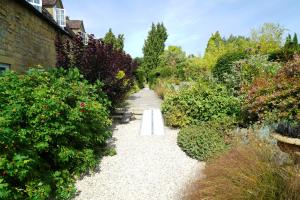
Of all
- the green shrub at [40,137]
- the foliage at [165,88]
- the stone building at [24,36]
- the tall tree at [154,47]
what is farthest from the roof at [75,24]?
the tall tree at [154,47]

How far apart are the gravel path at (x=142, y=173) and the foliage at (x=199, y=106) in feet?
3.82

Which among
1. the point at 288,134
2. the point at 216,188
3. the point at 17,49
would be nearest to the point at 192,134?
the point at 216,188

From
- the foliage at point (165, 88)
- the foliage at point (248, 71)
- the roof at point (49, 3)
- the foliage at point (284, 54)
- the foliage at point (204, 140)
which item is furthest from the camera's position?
the roof at point (49, 3)

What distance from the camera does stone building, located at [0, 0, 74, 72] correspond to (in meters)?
7.27

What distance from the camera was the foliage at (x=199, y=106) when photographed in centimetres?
797

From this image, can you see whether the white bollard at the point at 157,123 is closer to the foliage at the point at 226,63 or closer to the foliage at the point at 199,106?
the foliage at the point at 199,106

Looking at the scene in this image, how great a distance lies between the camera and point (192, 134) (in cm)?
651

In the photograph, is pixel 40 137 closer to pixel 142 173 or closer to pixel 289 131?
pixel 142 173

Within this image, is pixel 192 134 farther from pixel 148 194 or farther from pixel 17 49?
pixel 17 49

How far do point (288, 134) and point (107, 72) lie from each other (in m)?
5.94

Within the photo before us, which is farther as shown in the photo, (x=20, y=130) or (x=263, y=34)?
(x=263, y=34)

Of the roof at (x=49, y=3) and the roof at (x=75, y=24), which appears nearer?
the roof at (x=49, y=3)

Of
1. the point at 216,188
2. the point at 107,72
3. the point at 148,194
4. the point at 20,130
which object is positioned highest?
the point at 107,72

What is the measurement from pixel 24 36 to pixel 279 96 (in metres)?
8.29
